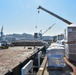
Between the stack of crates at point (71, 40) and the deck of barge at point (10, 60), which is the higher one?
the stack of crates at point (71, 40)

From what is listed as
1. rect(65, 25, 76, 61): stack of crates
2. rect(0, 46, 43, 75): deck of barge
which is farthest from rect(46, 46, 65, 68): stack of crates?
rect(0, 46, 43, 75): deck of barge

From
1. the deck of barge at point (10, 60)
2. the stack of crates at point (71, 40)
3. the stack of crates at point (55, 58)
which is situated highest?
the stack of crates at point (71, 40)

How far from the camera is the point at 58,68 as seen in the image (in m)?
7.47

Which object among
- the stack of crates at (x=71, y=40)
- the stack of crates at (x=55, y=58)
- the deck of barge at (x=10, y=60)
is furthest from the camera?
the deck of barge at (x=10, y=60)

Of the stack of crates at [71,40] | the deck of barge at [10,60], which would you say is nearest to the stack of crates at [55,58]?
the stack of crates at [71,40]

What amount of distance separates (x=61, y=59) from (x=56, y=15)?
95.1 ft

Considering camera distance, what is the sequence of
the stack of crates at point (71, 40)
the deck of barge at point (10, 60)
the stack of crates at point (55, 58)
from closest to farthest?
the stack of crates at point (55, 58), the stack of crates at point (71, 40), the deck of barge at point (10, 60)

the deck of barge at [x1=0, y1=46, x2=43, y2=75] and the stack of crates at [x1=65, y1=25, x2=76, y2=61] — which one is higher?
the stack of crates at [x1=65, y1=25, x2=76, y2=61]

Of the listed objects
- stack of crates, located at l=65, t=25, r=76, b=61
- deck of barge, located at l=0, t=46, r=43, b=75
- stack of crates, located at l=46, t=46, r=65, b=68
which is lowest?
deck of barge, located at l=0, t=46, r=43, b=75

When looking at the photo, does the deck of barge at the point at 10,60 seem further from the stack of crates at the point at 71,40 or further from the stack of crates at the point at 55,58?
the stack of crates at the point at 71,40

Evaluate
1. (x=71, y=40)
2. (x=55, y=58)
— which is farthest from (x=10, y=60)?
(x=55, y=58)

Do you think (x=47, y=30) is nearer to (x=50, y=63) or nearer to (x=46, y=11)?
(x=46, y=11)

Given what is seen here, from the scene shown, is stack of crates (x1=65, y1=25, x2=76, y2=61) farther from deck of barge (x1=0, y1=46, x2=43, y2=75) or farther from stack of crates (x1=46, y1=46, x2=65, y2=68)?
deck of barge (x1=0, y1=46, x2=43, y2=75)

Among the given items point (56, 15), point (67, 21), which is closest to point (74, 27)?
point (67, 21)
